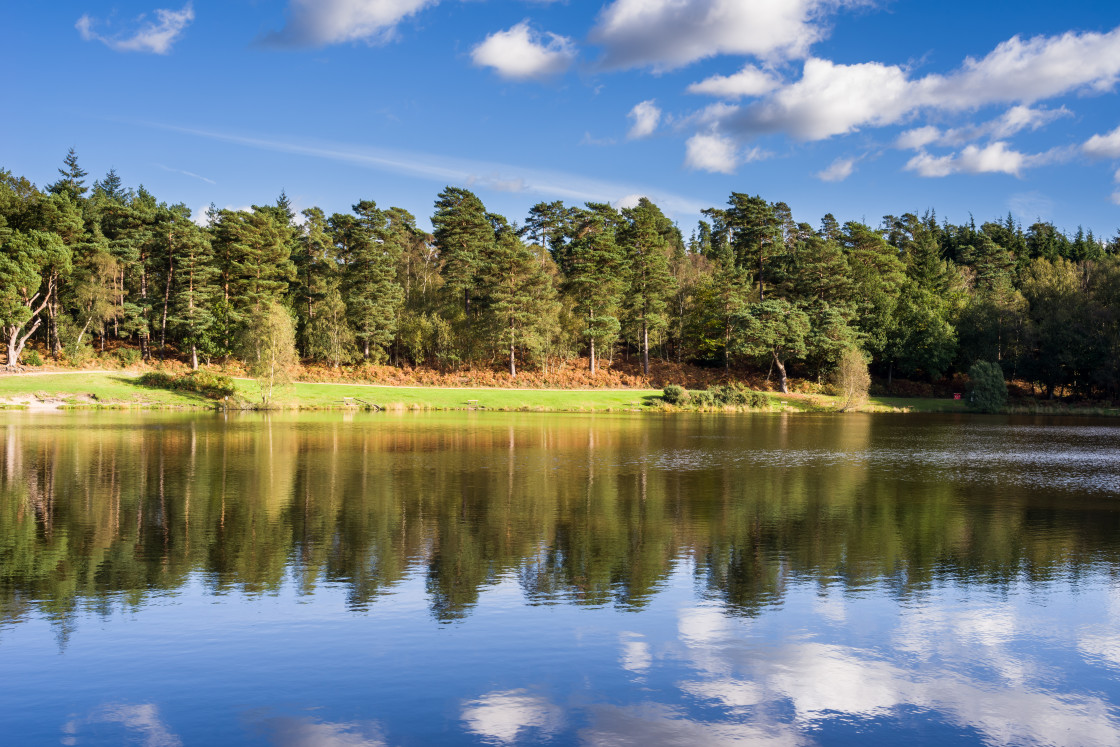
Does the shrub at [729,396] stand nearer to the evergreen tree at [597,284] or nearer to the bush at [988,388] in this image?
the evergreen tree at [597,284]

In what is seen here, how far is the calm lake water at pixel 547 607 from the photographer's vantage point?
27.7ft

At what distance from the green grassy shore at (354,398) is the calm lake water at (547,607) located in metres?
33.9

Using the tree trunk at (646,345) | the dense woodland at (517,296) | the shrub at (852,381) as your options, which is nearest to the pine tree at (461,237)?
the dense woodland at (517,296)

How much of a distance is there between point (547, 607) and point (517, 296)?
2740 inches

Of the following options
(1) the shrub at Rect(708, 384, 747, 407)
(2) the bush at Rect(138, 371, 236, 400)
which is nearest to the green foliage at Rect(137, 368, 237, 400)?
(2) the bush at Rect(138, 371, 236, 400)

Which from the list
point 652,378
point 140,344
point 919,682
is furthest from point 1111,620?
point 140,344

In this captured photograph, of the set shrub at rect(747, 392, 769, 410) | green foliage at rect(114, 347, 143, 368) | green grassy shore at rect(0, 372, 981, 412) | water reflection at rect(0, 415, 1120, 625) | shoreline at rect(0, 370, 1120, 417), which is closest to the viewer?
water reflection at rect(0, 415, 1120, 625)

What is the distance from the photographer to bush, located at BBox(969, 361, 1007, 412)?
76562 mm

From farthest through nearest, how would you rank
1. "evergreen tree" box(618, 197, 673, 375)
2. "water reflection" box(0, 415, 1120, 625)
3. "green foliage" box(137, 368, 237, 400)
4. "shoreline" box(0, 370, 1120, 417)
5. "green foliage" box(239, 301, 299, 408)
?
"evergreen tree" box(618, 197, 673, 375) < "green foliage" box(137, 368, 237, 400) < "green foliage" box(239, 301, 299, 408) < "shoreline" box(0, 370, 1120, 417) < "water reflection" box(0, 415, 1120, 625)

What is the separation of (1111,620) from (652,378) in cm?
7630

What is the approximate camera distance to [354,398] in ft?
214

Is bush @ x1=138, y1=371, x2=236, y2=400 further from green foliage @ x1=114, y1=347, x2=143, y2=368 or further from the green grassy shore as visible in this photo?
green foliage @ x1=114, y1=347, x2=143, y2=368

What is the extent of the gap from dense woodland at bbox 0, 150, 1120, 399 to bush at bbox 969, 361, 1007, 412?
8.90 metres

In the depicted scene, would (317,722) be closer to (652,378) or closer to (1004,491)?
(1004,491)
